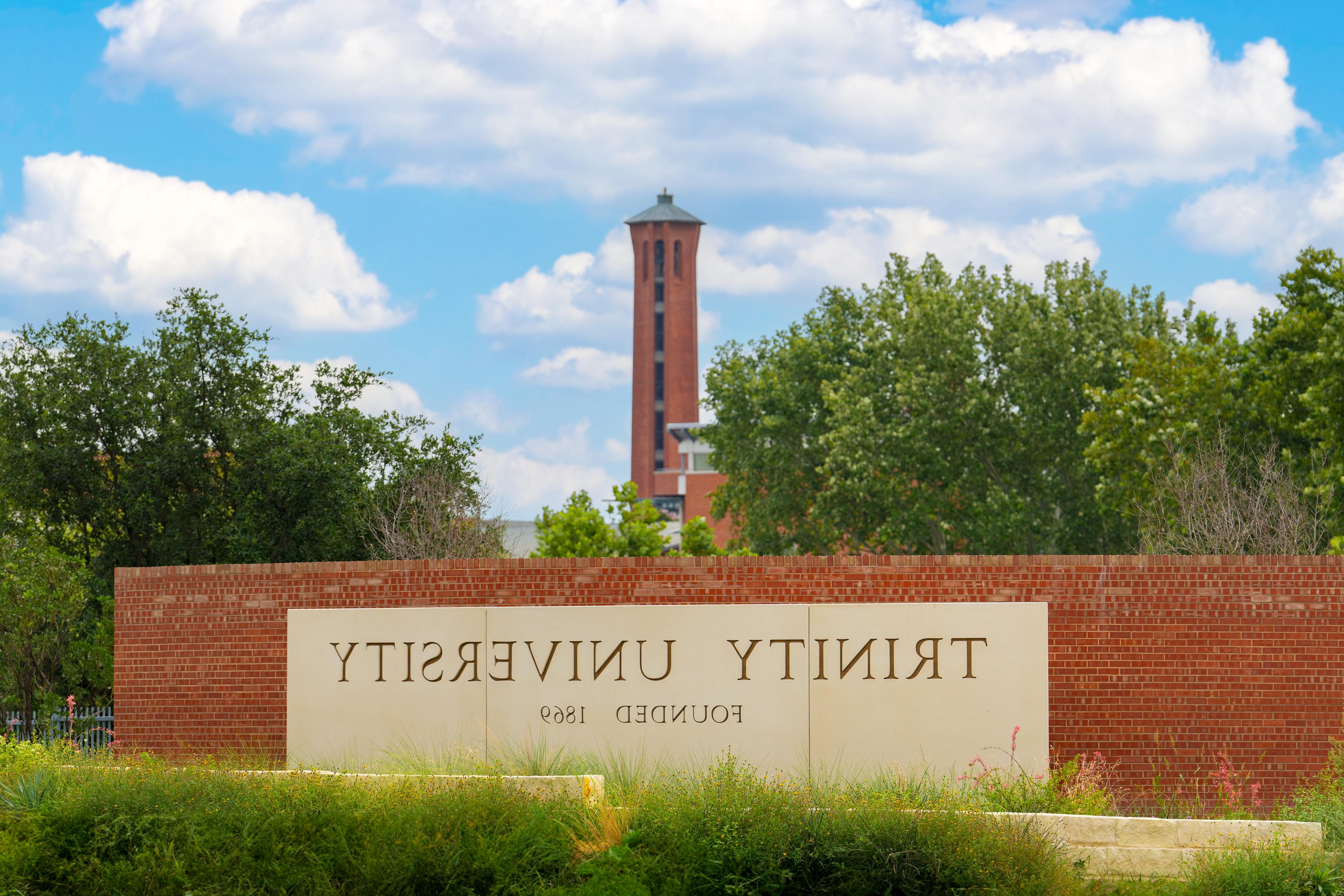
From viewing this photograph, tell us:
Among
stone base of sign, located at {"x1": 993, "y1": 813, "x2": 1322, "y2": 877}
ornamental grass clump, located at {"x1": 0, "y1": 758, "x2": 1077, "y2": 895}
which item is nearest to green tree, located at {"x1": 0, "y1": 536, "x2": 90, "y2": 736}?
ornamental grass clump, located at {"x1": 0, "y1": 758, "x2": 1077, "y2": 895}

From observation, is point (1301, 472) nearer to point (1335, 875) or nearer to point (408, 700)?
point (1335, 875)

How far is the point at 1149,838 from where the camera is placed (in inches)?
405

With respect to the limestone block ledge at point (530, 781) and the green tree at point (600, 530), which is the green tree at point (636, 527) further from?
the limestone block ledge at point (530, 781)

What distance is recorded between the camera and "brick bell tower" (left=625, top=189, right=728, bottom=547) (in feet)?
304

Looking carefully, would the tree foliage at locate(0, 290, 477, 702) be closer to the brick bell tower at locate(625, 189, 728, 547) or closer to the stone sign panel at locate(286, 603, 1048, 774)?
the stone sign panel at locate(286, 603, 1048, 774)

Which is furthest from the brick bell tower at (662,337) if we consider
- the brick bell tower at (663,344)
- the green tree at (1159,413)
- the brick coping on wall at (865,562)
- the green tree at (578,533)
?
the brick coping on wall at (865,562)

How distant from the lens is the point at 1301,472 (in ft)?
88.5

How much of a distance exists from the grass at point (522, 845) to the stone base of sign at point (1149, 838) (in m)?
0.16

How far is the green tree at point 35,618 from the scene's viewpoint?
20.7 metres

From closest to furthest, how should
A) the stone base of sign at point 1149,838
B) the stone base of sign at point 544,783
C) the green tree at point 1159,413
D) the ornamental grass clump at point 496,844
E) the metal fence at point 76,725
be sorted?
the ornamental grass clump at point 496,844
the stone base of sign at point 1149,838
the stone base of sign at point 544,783
the metal fence at point 76,725
the green tree at point 1159,413

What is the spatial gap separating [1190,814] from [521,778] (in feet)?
22.0

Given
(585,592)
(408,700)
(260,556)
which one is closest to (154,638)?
(408,700)

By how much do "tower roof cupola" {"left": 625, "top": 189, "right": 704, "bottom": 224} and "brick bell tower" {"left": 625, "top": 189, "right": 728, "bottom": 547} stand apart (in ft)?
0.23

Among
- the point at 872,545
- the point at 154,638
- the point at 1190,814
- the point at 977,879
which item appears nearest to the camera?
the point at 977,879
